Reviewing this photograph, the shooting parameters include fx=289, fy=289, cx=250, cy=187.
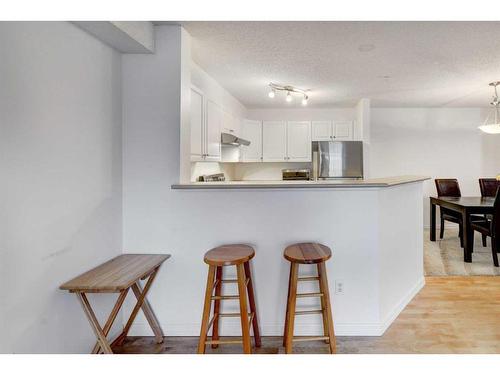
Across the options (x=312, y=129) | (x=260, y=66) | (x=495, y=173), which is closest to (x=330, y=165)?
(x=312, y=129)

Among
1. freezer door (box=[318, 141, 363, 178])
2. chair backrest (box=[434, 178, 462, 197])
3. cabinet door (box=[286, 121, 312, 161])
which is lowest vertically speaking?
chair backrest (box=[434, 178, 462, 197])

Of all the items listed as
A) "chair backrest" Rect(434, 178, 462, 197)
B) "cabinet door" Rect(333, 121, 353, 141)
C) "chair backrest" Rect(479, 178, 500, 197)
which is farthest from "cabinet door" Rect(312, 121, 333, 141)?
"chair backrest" Rect(479, 178, 500, 197)

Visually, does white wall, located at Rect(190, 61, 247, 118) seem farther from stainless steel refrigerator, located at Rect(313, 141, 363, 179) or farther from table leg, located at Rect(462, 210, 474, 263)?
table leg, located at Rect(462, 210, 474, 263)

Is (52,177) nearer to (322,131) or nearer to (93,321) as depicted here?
(93,321)

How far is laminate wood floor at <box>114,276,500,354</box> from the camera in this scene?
1.93m

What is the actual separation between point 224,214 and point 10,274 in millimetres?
1211

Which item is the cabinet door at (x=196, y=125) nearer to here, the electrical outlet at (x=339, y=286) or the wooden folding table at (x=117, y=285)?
the wooden folding table at (x=117, y=285)

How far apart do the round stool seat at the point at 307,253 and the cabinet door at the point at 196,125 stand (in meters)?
1.26

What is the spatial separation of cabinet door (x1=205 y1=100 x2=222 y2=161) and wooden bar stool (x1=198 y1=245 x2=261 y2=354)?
4.50 feet

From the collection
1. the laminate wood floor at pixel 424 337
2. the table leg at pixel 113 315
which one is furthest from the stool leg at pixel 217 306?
the table leg at pixel 113 315

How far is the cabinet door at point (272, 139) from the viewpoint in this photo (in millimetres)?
5086

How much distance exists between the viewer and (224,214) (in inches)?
82.4

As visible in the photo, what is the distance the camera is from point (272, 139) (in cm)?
509

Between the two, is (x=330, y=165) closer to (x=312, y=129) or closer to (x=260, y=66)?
(x=312, y=129)
